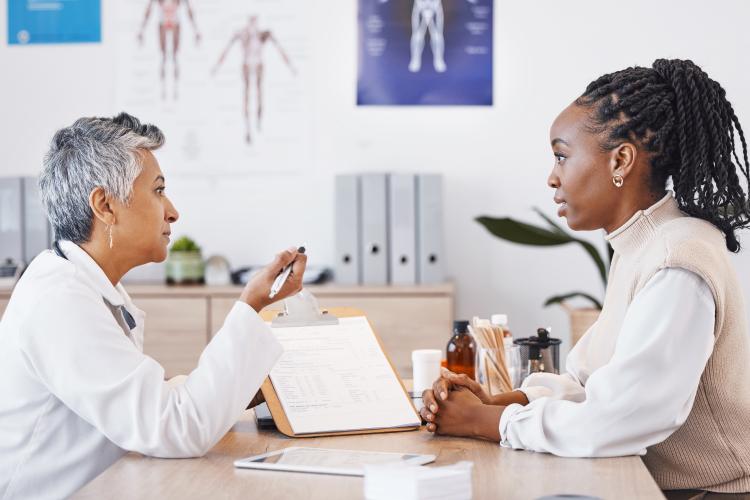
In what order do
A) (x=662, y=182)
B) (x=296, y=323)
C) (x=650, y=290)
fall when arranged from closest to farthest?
1. (x=650, y=290)
2. (x=662, y=182)
3. (x=296, y=323)

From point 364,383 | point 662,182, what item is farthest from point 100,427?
point 662,182

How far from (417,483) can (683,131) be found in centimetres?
81

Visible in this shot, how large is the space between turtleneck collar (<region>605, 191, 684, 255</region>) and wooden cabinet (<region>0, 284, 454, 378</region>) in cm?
205

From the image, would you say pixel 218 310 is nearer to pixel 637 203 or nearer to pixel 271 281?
pixel 271 281

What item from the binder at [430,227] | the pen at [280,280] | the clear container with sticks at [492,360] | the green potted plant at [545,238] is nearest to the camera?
the pen at [280,280]

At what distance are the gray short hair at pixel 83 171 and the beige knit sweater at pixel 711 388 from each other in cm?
93

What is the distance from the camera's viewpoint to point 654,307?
1.45m

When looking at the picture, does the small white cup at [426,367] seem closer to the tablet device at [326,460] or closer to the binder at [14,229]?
the tablet device at [326,460]

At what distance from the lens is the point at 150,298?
380cm

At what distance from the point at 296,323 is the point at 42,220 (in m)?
2.49

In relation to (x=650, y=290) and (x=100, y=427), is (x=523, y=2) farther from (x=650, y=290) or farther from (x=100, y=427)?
(x=100, y=427)

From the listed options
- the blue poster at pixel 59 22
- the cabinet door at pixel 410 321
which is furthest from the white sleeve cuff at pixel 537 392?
the blue poster at pixel 59 22

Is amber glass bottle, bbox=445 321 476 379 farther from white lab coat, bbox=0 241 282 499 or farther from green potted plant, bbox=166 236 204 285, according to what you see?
green potted plant, bbox=166 236 204 285

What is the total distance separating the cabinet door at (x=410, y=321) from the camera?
370 cm
